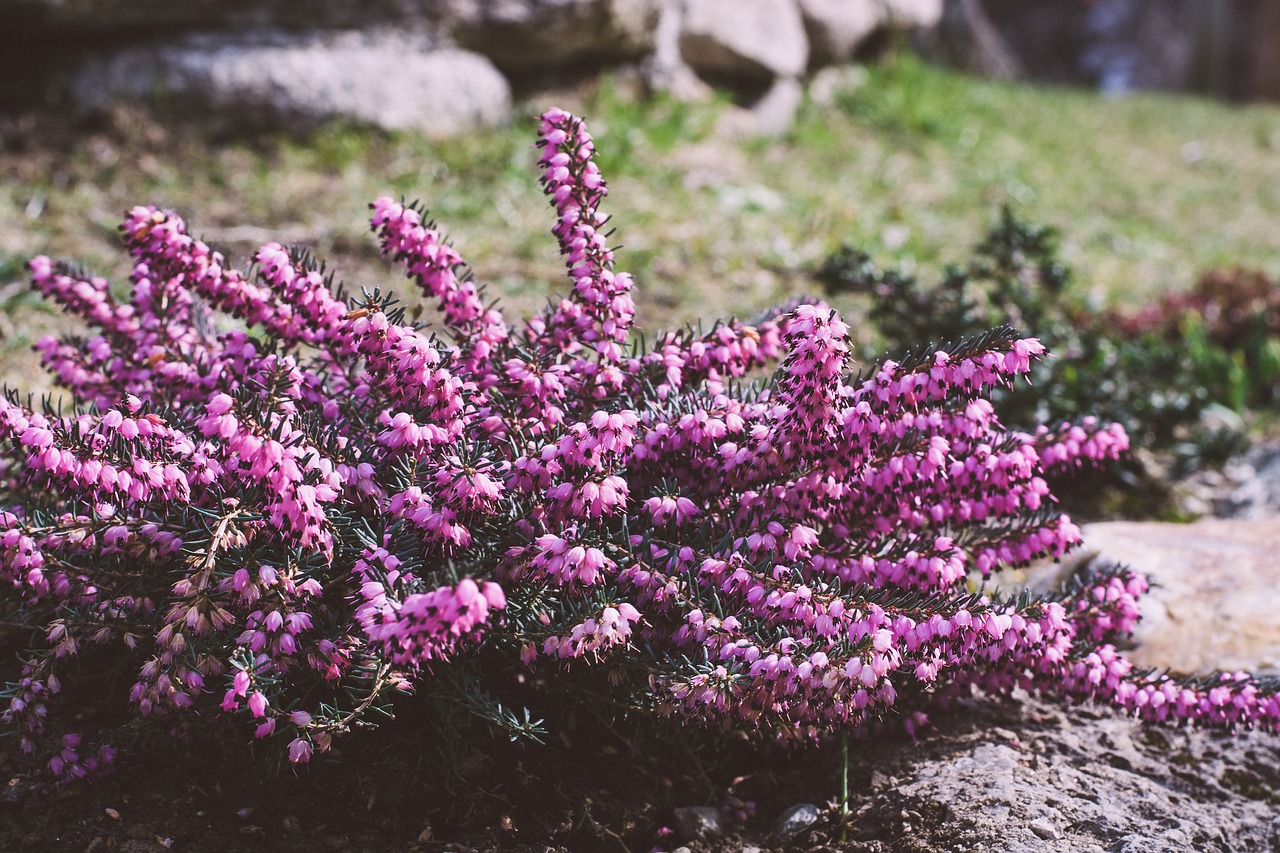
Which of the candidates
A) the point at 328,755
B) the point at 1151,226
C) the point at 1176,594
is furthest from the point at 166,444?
the point at 1151,226

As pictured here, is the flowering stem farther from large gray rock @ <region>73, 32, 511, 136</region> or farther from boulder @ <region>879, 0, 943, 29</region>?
boulder @ <region>879, 0, 943, 29</region>

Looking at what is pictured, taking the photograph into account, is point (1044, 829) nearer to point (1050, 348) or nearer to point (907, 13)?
point (1050, 348)

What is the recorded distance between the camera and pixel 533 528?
2023 mm

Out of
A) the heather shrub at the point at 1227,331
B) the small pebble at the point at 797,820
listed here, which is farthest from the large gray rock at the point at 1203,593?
the heather shrub at the point at 1227,331

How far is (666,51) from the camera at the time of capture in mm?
7922

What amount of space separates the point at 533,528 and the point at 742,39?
23.5ft

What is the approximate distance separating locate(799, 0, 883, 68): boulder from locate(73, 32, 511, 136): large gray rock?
3.77 metres

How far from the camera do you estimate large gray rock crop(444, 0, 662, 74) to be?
666cm

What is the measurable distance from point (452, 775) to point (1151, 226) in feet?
26.9

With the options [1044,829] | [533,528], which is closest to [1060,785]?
[1044,829]

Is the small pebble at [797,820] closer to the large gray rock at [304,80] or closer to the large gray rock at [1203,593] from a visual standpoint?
the large gray rock at [1203,593]

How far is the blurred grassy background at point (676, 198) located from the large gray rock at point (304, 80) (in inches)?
6.2

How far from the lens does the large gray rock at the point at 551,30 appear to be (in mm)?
6660

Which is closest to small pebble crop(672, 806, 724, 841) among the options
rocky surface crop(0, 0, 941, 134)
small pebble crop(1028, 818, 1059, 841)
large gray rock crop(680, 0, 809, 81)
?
small pebble crop(1028, 818, 1059, 841)
